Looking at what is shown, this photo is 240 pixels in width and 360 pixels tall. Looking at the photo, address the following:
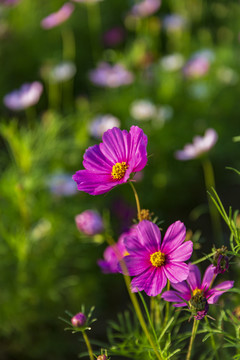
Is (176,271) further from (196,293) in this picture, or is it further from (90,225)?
(90,225)

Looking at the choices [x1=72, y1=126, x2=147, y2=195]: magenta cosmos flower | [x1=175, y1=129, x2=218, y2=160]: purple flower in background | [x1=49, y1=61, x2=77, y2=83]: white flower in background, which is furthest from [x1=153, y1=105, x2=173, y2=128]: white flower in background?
[x1=72, y1=126, x2=147, y2=195]: magenta cosmos flower

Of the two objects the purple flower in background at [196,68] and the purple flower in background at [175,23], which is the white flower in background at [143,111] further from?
the purple flower in background at [175,23]

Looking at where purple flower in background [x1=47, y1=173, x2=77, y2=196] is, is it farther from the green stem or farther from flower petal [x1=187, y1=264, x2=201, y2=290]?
flower petal [x1=187, y1=264, x2=201, y2=290]

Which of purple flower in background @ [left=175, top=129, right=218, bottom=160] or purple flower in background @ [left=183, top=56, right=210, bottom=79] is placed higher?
purple flower in background @ [left=175, top=129, right=218, bottom=160]

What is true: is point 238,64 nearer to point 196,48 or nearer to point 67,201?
point 196,48

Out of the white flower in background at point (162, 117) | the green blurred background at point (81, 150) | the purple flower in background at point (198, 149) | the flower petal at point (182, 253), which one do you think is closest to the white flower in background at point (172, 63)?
the green blurred background at point (81, 150)

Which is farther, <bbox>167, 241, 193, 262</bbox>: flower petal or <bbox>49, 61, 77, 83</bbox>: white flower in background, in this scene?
<bbox>49, 61, 77, 83</bbox>: white flower in background

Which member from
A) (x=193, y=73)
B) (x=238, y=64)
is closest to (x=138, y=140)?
(x=193, y=73)
